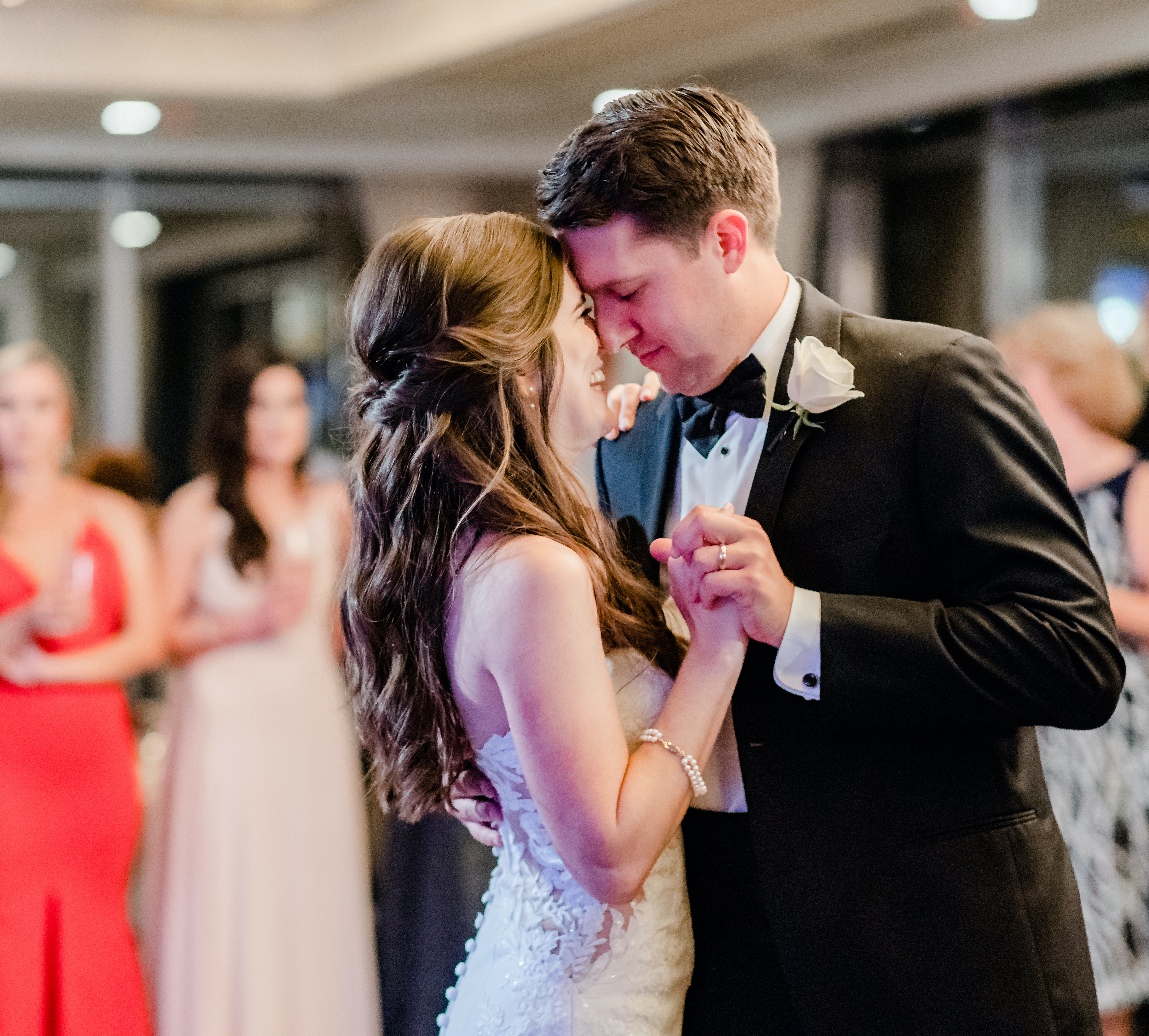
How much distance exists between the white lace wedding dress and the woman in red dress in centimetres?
203

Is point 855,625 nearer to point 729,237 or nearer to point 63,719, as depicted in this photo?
point 729,237

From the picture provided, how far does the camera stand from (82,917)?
3.32 m

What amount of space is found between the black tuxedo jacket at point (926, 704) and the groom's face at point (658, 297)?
7.3 inches

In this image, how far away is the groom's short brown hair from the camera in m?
1.64

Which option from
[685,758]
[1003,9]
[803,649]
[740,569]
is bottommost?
[685,758]

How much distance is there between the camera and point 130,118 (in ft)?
17.8

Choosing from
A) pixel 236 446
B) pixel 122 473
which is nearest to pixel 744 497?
pixel 236 446

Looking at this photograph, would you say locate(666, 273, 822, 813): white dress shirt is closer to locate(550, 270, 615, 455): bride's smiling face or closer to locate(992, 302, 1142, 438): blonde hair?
locate(550, 270, 615, 455): bride's smiling face

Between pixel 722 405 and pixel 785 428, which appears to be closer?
pixel 785 428

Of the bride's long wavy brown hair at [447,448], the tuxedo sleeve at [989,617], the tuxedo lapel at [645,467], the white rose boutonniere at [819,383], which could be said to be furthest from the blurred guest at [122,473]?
the tuxedo sleeve at [989,617]

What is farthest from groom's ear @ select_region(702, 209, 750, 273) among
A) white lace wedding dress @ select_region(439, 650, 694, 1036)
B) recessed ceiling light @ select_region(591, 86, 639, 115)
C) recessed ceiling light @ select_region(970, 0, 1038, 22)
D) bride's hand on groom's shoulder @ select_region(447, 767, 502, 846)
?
recessed ceiling light @ select_region(591, 86, 639, 115)

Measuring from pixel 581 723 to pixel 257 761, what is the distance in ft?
8.61

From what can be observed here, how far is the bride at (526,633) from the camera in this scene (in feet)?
4.89

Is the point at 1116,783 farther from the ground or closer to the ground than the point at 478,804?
closer to the ground
